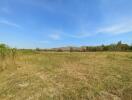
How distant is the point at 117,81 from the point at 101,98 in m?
1.67

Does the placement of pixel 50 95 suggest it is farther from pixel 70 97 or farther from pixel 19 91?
pixel 19 91

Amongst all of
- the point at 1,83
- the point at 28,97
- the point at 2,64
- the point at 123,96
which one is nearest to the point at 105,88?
the point at 123,96

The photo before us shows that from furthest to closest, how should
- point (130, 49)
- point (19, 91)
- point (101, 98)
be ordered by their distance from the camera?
point (130, 49), point (19, 91), point (101, 98)

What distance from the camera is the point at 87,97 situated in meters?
3.98

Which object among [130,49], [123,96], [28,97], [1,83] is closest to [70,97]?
[28,97]

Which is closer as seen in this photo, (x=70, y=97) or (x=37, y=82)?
(x=70, y=97)

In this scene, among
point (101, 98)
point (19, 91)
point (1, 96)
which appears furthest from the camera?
point (19, 91)

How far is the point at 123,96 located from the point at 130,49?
92.2 feet

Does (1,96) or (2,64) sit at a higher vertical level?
(2,64)

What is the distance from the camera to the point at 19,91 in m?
4.55

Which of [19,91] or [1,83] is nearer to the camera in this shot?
[19,91]

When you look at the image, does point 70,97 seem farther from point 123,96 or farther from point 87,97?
point 123,96

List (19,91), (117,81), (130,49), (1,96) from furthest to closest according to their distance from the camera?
(130,49) < (117,81) < (19,91) < (1,96)

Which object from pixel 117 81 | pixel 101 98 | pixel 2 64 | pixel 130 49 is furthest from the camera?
pixel 130 49
